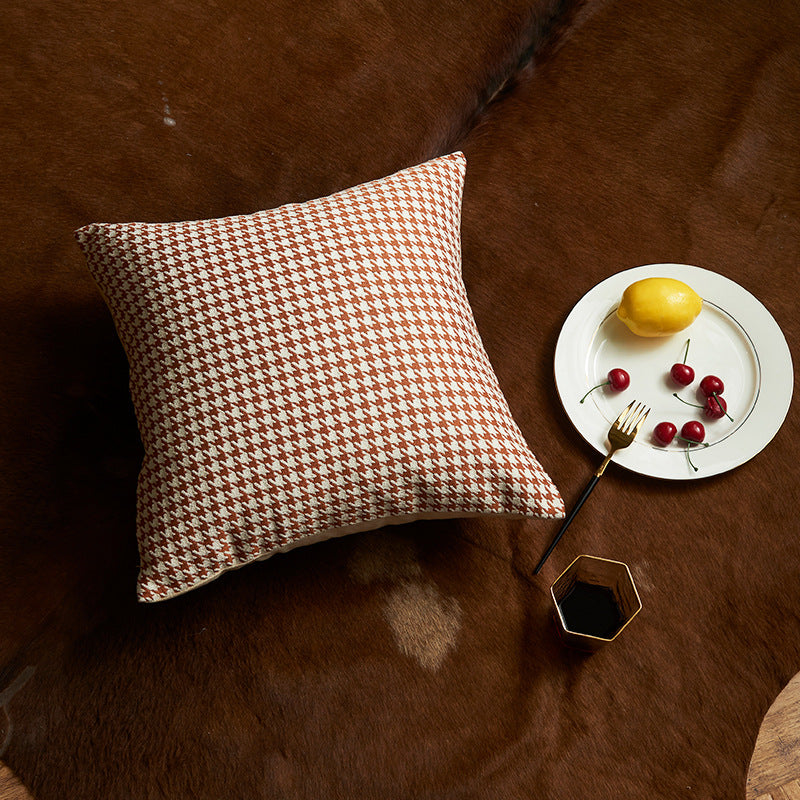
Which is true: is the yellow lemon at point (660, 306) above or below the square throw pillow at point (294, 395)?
above

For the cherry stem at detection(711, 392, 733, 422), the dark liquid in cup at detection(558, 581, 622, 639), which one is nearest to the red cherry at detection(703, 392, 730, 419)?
the cherry stem at detection(711, 392, 733, 422)

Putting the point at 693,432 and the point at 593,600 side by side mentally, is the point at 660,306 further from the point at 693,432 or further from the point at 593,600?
the point at 593,600

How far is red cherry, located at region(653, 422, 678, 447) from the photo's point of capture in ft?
2.79

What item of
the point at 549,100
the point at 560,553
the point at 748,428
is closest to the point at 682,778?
the point at 560,553

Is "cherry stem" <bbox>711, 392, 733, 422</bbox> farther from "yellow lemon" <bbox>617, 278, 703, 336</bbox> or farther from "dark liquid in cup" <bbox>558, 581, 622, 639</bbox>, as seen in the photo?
"dark liquid in cup" <bbox>558, 581, 622, 639</bbox>

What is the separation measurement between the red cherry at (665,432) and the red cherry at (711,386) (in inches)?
2.4

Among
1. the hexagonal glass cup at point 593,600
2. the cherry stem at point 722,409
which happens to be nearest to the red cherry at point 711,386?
the cherry stem at point 722,409

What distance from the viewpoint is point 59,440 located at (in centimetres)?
81

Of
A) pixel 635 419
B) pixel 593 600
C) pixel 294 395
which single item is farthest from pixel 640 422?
pixel 294 395

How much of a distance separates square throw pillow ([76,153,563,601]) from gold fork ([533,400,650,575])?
113 millimetres

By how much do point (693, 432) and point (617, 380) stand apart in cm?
10

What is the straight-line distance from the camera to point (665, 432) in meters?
0.85

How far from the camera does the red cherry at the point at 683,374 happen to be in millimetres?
872

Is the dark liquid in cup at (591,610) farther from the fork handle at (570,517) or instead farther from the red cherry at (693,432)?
the red cherry at (693,432)
